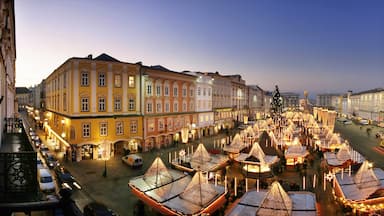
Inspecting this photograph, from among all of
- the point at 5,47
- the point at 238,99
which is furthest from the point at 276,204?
the point at 238,99

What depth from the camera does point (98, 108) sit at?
30406 mm

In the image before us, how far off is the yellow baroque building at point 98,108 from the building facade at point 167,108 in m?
1.53

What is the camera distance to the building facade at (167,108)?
1411 inches

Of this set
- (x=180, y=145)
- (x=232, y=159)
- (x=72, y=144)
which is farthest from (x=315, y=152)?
(x=72, y=144)

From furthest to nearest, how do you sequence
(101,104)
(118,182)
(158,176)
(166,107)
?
(166,107) → (101,104) → (118,182) → (158,176)

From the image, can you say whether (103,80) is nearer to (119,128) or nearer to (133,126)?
(119,128)

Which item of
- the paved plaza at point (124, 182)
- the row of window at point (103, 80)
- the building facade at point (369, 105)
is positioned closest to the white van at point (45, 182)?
the paved plaza at point (124, 182)

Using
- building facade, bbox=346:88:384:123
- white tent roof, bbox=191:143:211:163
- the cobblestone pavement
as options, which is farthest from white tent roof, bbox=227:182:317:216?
building facade, bbox=346:88:384:123

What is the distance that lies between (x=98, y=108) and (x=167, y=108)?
12000 millimetres

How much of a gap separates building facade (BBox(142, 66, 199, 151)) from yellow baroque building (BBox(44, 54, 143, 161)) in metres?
1.53

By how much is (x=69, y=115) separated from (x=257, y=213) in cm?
2395

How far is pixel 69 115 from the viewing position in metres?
29.1

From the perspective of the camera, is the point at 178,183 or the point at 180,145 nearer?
the point at 178,183

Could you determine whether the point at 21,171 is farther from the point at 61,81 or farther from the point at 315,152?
the point at 315,152
